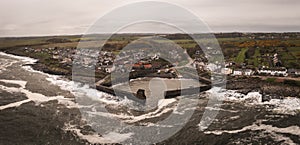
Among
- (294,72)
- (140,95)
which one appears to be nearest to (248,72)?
(294,72)

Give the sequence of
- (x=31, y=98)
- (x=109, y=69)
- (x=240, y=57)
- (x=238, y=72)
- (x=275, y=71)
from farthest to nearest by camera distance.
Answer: (x=240, y=57) < (x=109, y=69) < (x=238, y=72) < (x=275, y=71) < (x=31, y=98)

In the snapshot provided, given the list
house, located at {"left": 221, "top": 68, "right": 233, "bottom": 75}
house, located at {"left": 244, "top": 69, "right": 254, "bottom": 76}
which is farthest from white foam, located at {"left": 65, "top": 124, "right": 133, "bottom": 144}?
house, located at {"left": 221, "top": 68, "right": 233, "bottom": 75}

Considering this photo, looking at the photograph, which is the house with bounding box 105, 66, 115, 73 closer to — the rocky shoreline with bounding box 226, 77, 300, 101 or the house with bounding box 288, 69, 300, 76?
the rocky shoreline with bounding box 226, 77, 300, 101

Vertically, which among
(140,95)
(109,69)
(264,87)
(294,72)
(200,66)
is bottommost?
(264,87)

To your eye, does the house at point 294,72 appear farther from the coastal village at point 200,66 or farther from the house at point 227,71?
the house at point 227,71

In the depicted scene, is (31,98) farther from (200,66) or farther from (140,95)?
(200,66)

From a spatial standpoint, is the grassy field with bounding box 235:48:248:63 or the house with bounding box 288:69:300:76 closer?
the house with bounding box 288:69:300:76

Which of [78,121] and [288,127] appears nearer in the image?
[288,127]

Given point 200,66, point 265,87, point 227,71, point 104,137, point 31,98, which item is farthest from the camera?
point 200,66

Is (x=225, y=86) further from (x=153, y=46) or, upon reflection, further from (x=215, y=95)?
(x=153, y=46)

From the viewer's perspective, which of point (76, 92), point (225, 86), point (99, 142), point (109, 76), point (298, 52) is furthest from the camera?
point (298, 52)

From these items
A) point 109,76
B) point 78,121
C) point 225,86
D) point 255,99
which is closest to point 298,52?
point 225,86
